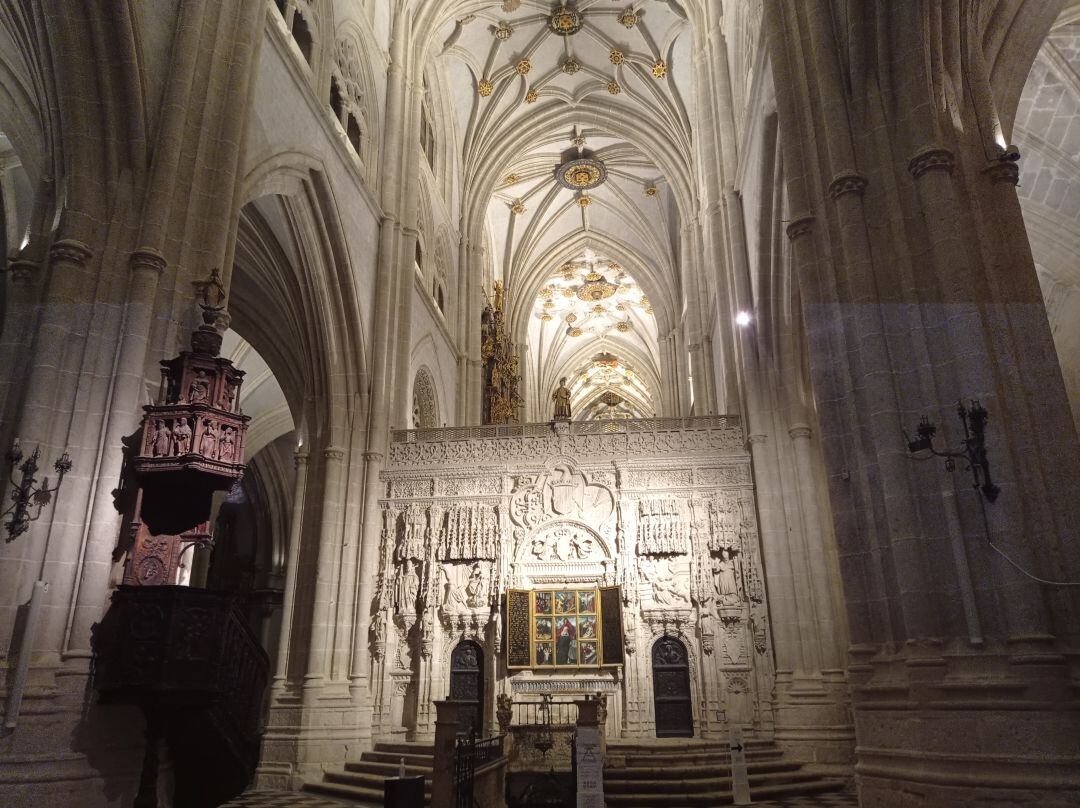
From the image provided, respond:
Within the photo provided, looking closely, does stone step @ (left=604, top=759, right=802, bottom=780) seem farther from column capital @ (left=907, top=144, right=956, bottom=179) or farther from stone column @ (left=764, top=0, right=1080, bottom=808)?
column capital @ (left=907, top=144, right=956, bottom=179)

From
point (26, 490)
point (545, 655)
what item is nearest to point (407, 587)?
point (545, 655)

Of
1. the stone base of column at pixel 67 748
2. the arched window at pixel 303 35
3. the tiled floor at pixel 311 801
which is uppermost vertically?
the arched window at pixel 303 35

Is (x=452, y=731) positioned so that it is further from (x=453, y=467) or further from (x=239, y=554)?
(x=239, y=554)

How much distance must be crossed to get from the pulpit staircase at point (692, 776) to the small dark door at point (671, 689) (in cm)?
149

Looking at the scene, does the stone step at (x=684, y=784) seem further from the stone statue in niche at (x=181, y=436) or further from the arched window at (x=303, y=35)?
the arched window at (x=303, y=35)

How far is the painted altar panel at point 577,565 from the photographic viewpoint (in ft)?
46.3

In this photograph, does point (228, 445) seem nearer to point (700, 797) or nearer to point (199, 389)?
point (199, 389)

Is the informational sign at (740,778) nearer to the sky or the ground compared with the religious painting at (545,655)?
nearer to the ground

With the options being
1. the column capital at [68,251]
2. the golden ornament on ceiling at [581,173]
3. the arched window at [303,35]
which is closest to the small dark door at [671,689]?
the column capital at [68,251]

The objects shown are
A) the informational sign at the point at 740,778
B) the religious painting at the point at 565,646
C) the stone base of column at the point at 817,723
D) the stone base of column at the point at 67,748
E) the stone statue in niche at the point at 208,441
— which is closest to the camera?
the stone base of column at the point at 67,748

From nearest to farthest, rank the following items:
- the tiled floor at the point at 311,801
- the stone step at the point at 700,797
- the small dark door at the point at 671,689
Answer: the tiled floor at the point at 311,801 < the stone step at the point at 700,797 < the small dark door at the point at 671,689

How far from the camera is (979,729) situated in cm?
617

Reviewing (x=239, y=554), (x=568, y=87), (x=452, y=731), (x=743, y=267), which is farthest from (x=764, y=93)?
(x=239, y=554)

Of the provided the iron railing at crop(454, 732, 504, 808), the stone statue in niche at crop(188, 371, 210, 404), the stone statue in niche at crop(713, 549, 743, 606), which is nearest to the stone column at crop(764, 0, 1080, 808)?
the iron railing at crop(454, 732, 504, 808)
